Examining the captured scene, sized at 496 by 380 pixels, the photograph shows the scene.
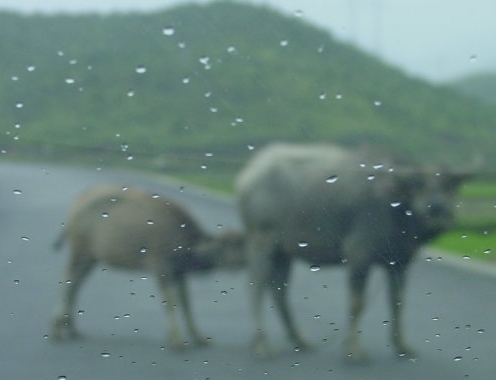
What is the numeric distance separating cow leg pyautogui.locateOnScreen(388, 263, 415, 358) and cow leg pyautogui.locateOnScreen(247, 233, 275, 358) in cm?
46

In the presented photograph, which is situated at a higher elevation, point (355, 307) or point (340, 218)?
point (340, 218)

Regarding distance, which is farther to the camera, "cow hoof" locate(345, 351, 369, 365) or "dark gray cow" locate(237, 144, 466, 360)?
"cow hoof" locate(345, 351, 369, 365)

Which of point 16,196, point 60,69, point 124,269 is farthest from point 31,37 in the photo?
point 124,269

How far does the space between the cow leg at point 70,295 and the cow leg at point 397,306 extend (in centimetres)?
114

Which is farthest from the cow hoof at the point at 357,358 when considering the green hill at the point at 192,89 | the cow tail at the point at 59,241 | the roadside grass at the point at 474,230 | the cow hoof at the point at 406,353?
the cow tail at the point at 59,241

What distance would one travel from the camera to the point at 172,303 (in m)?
5.18

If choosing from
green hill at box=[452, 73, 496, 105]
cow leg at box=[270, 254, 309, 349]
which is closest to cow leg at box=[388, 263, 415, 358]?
cow leg at box=[270, 254, 309, 349]

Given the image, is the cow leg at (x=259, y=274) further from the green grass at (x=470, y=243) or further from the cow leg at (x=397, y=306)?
the green grass at (x=470, y=243)

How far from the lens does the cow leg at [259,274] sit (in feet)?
17.0

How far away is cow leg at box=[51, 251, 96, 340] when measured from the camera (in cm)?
515

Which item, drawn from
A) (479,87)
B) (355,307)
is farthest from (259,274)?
(479,87)

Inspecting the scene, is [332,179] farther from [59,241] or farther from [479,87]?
[59,241]

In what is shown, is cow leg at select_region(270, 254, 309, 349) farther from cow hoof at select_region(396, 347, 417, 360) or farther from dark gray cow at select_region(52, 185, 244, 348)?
cow hoof at select_region(396, 347, 417, 360)

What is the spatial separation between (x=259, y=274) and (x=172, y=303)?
34 cm
